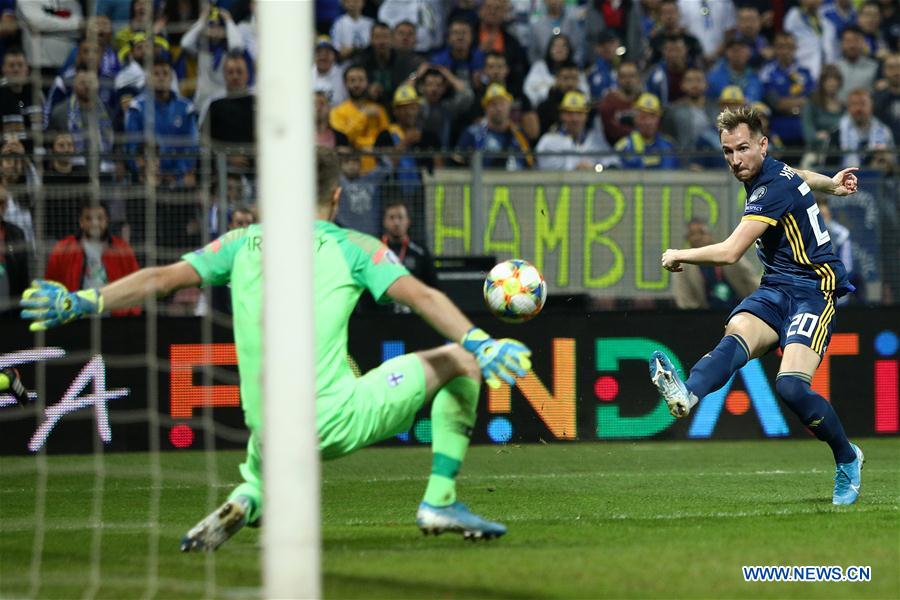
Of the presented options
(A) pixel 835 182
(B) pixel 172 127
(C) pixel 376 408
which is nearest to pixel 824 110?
(B) pixel 172 127

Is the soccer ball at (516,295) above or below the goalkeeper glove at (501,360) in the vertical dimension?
above

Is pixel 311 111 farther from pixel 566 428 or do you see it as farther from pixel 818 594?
pixel 566 428

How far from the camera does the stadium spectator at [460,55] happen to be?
51.6 ft

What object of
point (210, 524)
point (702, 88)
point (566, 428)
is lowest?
point (566, 428)

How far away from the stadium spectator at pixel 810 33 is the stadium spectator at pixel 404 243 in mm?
6506

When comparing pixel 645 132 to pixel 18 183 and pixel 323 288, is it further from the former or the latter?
pixel 323 288

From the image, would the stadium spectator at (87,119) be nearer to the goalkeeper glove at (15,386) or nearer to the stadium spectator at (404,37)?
the goalkeeper glove at (15,386)

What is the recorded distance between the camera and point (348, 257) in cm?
627

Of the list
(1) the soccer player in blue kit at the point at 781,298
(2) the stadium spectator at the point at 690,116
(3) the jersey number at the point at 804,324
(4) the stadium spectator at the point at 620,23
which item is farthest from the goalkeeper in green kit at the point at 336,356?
(4) the stadium spectator at the point at 620,23

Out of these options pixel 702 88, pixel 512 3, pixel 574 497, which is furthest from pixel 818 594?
pixel 512 3

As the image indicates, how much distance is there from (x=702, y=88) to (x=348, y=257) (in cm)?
1000

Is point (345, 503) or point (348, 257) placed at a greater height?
point (348, 257)

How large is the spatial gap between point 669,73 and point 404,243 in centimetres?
516

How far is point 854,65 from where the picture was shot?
16422mm
